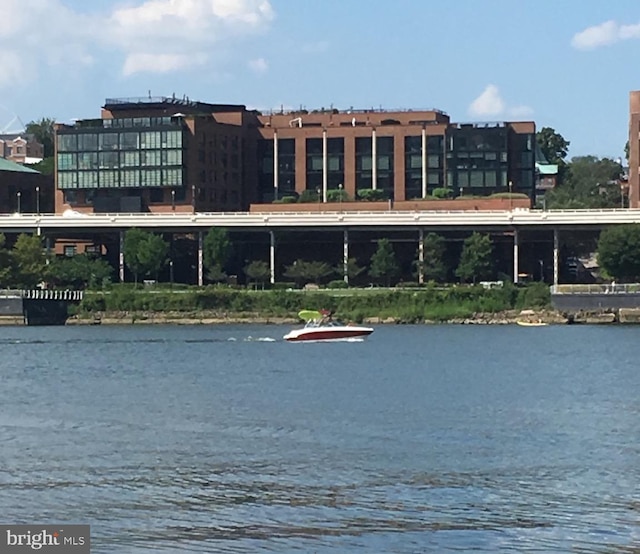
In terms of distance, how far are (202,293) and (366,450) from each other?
9214 cm

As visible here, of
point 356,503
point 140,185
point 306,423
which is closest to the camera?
point 356,503

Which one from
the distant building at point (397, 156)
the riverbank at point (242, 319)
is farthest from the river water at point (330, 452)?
the distant building at point (397, 156)

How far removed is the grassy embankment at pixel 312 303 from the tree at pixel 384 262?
9.03 metres

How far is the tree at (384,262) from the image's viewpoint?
149500 mm

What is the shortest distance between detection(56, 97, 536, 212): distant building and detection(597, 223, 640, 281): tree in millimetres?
43789

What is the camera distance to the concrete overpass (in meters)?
146

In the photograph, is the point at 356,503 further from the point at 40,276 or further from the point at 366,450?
the point at 40,276

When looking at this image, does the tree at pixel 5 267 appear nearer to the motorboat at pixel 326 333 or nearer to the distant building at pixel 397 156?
the distant building at pixel 397 156

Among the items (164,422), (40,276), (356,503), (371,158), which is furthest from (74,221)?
(356,503)

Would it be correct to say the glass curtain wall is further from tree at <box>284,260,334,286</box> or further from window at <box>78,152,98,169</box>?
tree at <box>284,260,334,286</box>

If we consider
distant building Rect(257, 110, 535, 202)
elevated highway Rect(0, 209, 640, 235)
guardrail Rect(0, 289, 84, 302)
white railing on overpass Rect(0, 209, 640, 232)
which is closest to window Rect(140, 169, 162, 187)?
distant building Rect(257, 110, 535, 202)

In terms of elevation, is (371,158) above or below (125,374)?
above

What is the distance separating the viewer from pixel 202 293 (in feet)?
455

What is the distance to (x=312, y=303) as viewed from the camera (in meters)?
136
